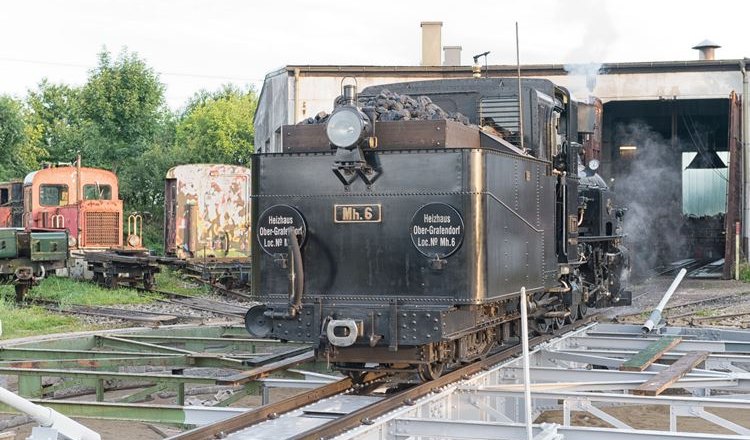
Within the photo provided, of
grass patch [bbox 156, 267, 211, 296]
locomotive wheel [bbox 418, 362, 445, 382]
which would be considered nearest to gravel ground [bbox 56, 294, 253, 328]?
grass patch [bbox 156, 267, 211, 296]

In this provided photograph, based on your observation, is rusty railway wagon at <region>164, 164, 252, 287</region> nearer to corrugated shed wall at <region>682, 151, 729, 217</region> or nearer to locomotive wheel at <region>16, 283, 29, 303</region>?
locomotive wheel at <region>16, 283, 29, 303</region>

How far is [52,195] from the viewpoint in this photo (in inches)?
982

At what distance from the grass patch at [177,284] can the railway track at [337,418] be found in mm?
14540

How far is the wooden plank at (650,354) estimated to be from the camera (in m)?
9.09

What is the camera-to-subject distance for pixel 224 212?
24.9 metres

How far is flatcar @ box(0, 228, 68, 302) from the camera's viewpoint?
19.5 m

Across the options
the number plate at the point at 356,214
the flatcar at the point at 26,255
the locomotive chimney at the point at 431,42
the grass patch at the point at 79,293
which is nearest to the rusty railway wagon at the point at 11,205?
the grass patch at the point at 79,293

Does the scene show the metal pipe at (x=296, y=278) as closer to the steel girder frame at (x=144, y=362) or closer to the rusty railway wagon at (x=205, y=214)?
the steel girder frame at (x=144, y=362)

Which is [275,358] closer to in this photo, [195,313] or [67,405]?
[67,405]

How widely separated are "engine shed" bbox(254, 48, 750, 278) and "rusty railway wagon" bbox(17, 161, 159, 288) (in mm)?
4487

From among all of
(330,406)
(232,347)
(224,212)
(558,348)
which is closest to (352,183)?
(330,406)

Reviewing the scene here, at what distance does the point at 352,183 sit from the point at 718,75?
1810 centimetres

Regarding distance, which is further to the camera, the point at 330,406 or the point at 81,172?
the point at 81,172

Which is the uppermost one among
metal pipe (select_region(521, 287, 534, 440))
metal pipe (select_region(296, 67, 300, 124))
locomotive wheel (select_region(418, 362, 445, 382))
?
metal pipe (select_region(296, 67, 300, 124))
